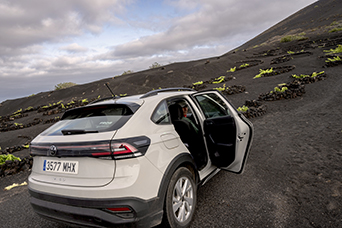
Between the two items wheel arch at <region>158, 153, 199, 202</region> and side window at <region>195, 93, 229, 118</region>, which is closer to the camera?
wheel arch at <region>158, 153, 199, 202</region>

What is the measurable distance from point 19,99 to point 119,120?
3675cm

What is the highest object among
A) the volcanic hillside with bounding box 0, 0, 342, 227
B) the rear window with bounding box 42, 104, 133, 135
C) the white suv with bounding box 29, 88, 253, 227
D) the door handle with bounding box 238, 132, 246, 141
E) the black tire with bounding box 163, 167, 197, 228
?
the rear window with bounding box 42, 104, 133, 135

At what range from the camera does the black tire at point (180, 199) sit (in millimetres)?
2331

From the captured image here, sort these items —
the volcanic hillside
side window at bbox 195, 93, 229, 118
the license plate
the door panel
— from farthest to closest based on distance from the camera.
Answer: side window at bbox 195, 93, 229, 118 < the door panel < the volcanic hillside < the license plate

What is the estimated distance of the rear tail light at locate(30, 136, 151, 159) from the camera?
79.2 inches

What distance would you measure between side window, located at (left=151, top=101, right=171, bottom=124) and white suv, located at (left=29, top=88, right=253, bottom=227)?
0.02 metres

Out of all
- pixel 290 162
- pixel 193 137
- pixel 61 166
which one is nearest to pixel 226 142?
pixel 193 137

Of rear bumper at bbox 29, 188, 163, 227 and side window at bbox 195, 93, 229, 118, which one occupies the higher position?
side window at bbox 195, 93, 229, 118

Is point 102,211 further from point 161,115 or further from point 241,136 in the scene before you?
point 241,136

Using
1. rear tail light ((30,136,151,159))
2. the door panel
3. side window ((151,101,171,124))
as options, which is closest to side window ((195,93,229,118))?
the door panel

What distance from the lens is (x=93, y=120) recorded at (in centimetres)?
247

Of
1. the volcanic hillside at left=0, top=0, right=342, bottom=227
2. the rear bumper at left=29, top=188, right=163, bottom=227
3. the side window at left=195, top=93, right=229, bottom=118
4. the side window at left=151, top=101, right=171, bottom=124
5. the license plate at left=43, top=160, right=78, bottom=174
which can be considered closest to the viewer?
the rear bumper at left=29, top=188, right=163, bottom=227

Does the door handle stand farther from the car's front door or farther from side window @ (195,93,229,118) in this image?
side window @ (195,93,229,118)

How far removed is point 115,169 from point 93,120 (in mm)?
756
